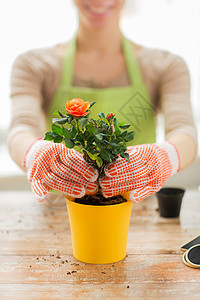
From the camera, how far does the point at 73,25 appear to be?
2.21m

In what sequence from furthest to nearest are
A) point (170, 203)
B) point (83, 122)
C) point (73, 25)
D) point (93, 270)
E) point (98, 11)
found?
point (73, 25) → point (98, 11) → point (170, 203) → point (93, 270) → point (83, 122)

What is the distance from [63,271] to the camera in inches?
31.7

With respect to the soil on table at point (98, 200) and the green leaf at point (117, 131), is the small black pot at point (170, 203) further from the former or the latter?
the green leaf at point (117, 131)

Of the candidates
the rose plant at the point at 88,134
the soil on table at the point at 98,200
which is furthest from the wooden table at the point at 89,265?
the rose plant at the point at 88,134

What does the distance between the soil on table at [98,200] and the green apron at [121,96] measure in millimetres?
646

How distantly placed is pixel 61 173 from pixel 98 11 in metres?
0.82

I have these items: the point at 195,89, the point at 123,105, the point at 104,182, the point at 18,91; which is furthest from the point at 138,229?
the point at 195,89

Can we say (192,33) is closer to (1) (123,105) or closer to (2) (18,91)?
(1) (123,105)

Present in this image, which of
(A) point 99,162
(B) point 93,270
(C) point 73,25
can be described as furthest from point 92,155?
(C) point 73,25

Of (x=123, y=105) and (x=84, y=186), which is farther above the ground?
(x=84, y=186)

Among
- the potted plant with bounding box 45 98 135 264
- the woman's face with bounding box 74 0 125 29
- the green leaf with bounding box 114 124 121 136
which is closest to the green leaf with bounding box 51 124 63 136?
the potted plant with bounding box 45 98 135 264

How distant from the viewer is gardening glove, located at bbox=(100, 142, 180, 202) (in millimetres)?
815

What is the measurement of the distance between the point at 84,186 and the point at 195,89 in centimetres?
184

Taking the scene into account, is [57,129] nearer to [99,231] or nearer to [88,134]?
[88,134]
